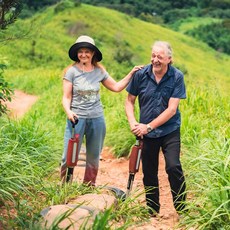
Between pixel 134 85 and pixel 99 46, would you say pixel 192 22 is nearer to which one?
pixel 99 46

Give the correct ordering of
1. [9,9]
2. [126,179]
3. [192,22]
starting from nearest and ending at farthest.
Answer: [9,9], [126,179], [192,22]

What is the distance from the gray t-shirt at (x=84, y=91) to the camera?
505 centimetres

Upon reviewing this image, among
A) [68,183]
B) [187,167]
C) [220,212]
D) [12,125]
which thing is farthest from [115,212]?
[12,125]

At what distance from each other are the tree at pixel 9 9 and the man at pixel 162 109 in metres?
1.22

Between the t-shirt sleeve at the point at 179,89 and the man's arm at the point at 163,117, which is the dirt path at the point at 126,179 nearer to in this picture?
the man's arm at the point at 163,117

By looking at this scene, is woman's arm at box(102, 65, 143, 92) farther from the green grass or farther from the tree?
the green grass

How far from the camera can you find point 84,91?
505cm

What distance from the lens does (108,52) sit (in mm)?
42625

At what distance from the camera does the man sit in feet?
15.5

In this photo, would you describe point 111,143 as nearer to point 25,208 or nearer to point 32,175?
point 32,175

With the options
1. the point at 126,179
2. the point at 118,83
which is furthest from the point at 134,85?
the point at 126,179

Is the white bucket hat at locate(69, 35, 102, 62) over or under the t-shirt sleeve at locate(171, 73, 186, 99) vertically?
over

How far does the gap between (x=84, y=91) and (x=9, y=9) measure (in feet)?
3.72

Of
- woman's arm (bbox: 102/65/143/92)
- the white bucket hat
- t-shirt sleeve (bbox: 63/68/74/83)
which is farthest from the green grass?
t-shirt sleeve (bbox: 63/68/74/83)
